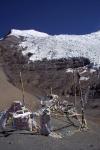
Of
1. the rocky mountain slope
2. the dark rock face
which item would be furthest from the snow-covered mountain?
the dark rock face

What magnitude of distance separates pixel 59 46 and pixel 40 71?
32.6ft

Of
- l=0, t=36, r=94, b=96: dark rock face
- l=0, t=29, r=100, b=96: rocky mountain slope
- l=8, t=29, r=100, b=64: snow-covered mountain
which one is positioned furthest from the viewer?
l=8, t=29, r=100, b=64: snow-covered mountain

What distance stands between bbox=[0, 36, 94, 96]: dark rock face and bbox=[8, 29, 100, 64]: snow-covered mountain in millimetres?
1389

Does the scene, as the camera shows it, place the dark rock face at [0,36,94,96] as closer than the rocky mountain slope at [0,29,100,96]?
Yes

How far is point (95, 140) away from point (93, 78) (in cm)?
3613

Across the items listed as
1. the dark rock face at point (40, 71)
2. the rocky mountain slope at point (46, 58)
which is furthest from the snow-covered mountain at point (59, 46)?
the dark rock face at point (40, 71)

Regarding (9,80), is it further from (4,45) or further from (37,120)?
(37,120)

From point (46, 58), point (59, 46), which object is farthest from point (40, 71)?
point (59, 46)

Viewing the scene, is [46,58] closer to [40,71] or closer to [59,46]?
[40,71]

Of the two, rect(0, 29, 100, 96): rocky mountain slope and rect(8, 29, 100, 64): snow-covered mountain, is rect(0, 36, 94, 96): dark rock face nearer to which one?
rect(0, 29, 100, 96): rocky mountain slope

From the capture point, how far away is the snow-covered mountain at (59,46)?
6825cm

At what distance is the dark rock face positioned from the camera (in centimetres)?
5934

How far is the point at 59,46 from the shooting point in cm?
7325

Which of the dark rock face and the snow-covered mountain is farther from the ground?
the snow-covered mountain
